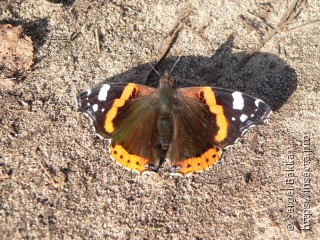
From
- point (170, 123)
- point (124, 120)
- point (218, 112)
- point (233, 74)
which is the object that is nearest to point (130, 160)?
point (124, 120)

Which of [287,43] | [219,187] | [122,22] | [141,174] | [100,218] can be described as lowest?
[100,218]

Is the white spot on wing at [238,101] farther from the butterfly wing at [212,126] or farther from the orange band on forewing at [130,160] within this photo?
the orange band on forewing at [130,160]

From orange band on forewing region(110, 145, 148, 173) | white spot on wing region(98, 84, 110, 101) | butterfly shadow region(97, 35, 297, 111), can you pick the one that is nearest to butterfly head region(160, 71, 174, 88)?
butterfly shadow region(97, 35, 297, 111)

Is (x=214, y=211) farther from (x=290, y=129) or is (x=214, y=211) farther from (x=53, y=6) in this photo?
(x=53, y=6)

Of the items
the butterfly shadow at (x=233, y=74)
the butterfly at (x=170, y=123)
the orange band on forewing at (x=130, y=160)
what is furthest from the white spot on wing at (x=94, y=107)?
the butterfly shadow at (x=233, y=74)

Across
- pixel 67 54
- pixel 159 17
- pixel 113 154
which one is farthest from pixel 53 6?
pixel 113 154

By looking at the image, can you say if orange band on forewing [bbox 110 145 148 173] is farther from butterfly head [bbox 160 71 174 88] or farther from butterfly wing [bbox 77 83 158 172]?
butterfly head [bbox 160 71 174 88]
